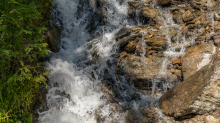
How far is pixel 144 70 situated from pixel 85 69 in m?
2.23

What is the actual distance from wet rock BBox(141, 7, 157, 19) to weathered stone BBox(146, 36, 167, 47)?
1646 mm

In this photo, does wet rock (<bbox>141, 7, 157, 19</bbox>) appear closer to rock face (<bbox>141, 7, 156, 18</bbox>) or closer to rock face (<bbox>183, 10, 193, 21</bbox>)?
rock face (<bbox>141, 7, 156, 18</bbox>)

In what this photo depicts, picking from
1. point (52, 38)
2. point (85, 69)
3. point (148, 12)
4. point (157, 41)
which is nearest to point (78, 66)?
point (85, 69)

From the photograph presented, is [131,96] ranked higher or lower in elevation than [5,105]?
lower

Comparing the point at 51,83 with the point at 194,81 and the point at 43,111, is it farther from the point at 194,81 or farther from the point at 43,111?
the point at 194,81

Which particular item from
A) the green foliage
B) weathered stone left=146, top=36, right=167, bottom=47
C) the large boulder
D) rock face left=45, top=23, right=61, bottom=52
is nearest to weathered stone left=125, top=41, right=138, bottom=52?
the large boulder

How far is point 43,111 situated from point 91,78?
207cm

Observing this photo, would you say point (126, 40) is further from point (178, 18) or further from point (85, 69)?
point (178, 18)

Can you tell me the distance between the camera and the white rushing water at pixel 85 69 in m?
4.45

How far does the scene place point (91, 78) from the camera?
18.1 feet

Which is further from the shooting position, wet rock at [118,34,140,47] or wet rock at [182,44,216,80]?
wet rock at [118,34,140,47]

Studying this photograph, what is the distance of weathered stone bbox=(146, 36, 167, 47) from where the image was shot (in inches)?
253

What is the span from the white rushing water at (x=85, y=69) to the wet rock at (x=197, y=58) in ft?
2.21

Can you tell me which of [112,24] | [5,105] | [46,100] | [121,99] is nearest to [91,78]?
[121,99]
